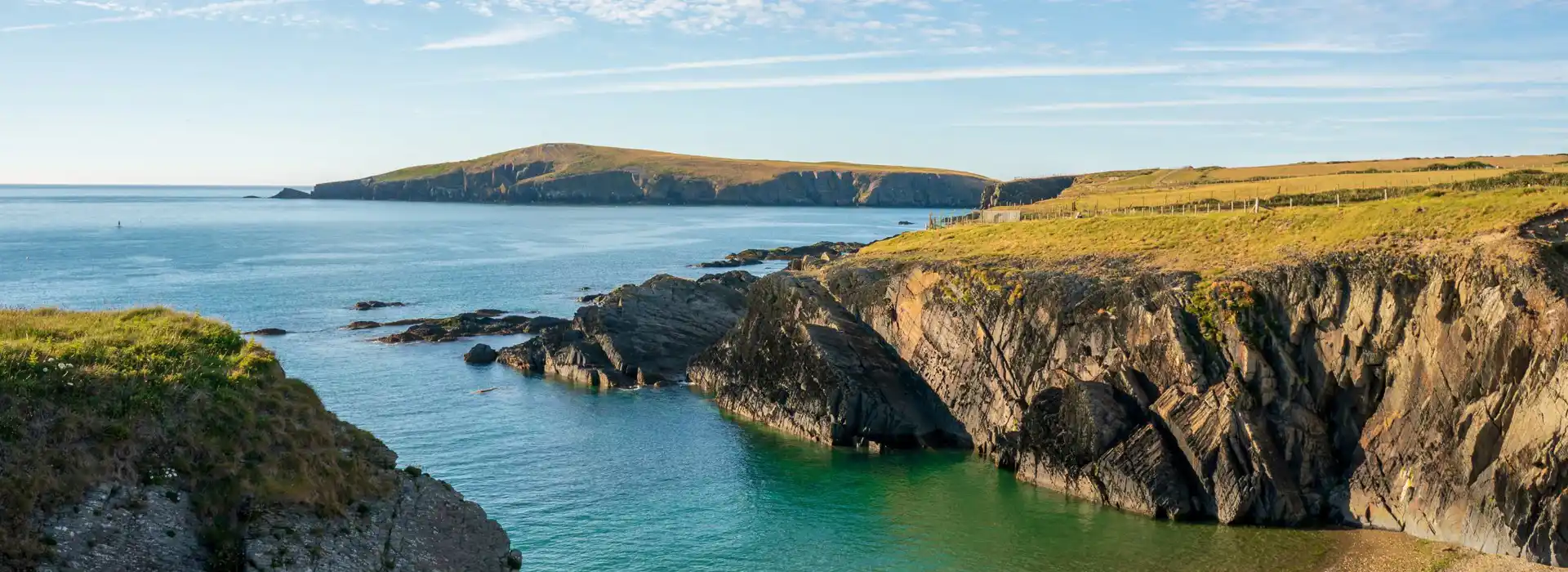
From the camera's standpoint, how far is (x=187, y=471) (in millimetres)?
29469

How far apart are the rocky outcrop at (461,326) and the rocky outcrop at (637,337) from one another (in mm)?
10776

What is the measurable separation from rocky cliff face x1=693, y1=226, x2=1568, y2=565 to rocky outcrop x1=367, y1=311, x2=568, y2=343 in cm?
4856

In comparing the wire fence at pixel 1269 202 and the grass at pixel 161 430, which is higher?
the wire fence at pixel 1269 202

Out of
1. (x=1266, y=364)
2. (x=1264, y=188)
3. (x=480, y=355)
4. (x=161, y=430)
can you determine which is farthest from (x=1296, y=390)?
(x=480, y=355)

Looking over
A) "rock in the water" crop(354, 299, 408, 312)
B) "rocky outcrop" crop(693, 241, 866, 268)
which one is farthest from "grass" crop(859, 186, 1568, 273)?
"rocky outcrop" crop(693, 241, 866, 268)

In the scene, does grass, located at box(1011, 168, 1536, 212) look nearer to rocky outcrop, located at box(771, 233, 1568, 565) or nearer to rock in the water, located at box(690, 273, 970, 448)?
rock in the water, located at box(690, 273, 970, 448)

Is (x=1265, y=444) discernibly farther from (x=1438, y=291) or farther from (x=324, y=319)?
(x=324, y=319)

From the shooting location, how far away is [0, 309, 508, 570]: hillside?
88.8 feet

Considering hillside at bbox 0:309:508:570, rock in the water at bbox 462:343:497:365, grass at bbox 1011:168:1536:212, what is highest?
grass at bbox 1011:168:1536:212

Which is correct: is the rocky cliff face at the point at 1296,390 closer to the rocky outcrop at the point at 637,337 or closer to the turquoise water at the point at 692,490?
the turquoise water at the point at 692,490

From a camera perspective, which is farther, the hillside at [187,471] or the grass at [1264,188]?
the grass at [1264,188]

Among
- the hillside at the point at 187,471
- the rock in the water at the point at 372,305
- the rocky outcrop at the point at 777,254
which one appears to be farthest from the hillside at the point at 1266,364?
the rocky outcrop at the point at 777,254

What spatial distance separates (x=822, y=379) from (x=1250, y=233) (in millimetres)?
23666

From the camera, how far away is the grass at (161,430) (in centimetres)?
2742
